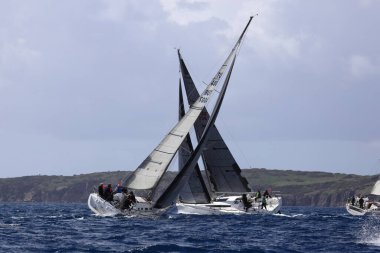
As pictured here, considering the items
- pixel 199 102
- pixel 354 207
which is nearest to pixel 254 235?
pixel 199 102

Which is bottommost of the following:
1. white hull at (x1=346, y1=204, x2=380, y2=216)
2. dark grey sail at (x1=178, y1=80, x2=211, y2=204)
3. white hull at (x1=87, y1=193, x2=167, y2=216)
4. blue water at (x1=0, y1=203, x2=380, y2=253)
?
blue water at (x1=0, y1=203, x2=380, y2=253)

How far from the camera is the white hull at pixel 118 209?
54219mm

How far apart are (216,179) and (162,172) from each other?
1890 cm

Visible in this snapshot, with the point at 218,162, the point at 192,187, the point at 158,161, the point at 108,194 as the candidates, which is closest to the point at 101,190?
the point at 108,194

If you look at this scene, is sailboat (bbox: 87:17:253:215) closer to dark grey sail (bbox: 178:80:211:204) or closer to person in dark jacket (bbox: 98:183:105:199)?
person in dark jacket (bbox: 98:183:105:199)

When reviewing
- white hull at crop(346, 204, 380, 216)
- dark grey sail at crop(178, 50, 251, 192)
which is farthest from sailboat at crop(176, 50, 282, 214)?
white hull at crop(346, 204, 380, 216)

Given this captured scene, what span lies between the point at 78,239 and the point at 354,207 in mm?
55798

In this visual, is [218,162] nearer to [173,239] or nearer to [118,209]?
[118,209]

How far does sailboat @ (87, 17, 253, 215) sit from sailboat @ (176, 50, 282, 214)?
9185 millimetres

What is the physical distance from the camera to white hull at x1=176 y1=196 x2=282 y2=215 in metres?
64.4

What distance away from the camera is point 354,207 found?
282 ft

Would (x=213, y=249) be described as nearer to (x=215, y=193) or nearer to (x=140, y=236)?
(x=140, y=236)

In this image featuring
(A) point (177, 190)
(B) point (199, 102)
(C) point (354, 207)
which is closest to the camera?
(A) point (177, 190)

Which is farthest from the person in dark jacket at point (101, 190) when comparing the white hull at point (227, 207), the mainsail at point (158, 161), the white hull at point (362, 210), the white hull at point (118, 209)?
the white hull at point (362, 210)
